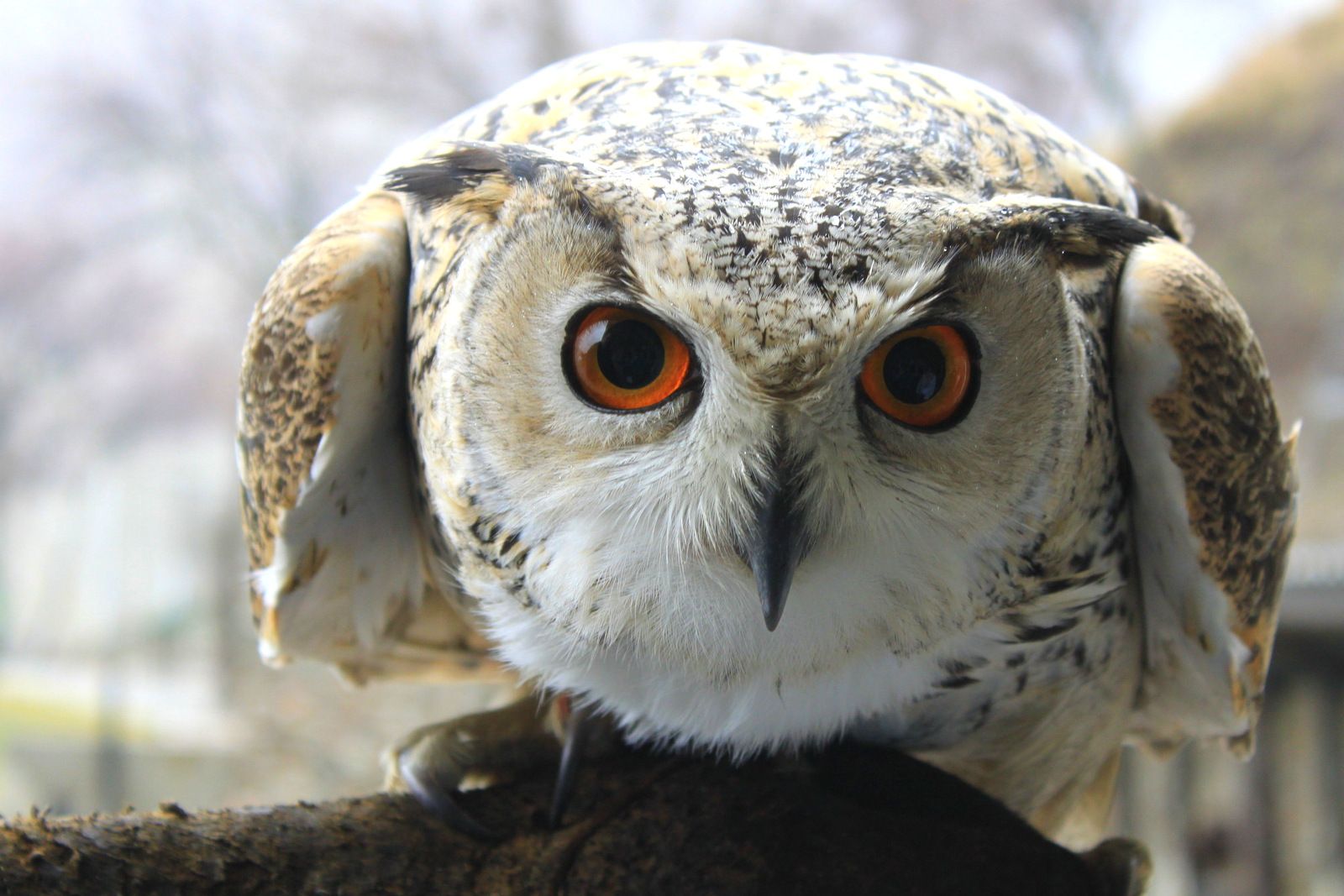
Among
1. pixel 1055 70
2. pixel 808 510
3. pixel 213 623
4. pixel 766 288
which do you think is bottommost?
pixel 213 623

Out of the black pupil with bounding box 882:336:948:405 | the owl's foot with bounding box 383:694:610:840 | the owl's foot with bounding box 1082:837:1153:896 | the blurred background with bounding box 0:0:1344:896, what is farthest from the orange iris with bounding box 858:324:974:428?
the blurred background with bounding box 0:0:1344:896

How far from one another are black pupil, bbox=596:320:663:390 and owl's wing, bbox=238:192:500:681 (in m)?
0.49

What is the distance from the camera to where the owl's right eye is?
3.61 ft

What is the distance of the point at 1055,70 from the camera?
493 cm

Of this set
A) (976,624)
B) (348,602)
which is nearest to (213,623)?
(348,602)

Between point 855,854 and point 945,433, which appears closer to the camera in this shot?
point 945,433

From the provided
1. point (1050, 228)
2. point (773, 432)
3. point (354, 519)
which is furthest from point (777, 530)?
A: point (354, 519)

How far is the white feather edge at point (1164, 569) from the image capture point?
4.57ft

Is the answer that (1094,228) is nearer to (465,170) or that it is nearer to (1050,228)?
(1050,228)

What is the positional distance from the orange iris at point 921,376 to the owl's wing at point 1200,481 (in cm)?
33

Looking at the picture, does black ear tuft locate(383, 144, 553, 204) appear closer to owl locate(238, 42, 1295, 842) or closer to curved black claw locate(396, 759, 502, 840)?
owl locate(238, 42, 1295, 842)

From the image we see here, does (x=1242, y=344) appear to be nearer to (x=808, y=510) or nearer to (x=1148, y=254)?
(x=1148, y=254)

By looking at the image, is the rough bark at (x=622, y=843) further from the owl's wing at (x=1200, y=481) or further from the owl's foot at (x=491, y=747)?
the owl's wing at (x=1200, y=481)

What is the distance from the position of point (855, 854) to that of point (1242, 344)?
803 mm
